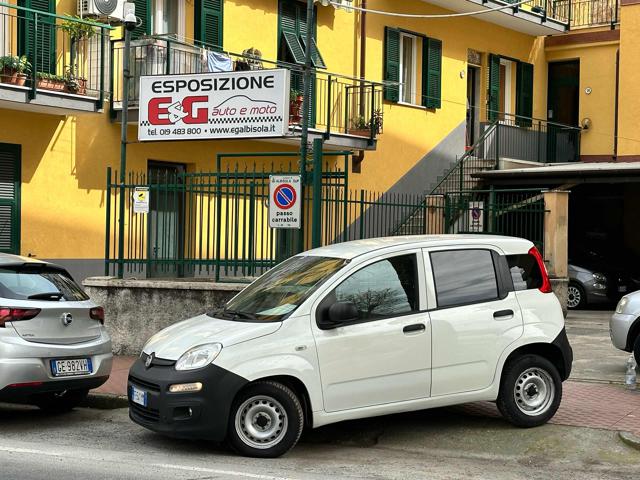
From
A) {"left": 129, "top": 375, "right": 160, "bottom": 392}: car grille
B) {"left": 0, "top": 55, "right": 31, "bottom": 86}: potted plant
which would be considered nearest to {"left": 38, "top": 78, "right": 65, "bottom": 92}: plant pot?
{"left": 0, "top": 55, "right": 31, "bottom": 86}: potted plant

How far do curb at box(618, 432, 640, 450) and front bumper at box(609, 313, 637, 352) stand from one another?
3.50 meters

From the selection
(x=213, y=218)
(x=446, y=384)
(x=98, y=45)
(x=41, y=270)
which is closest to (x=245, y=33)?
(x=98, y=45)

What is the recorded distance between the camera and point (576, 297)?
70.5ft

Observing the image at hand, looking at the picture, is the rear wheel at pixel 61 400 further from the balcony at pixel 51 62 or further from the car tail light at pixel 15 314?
the balcony at pixel 51 62

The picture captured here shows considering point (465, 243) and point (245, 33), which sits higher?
point (245, 33)

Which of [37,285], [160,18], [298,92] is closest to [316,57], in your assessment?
[298,92]

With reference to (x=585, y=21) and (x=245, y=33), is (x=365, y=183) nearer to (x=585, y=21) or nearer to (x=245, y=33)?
(x=245, y=33)

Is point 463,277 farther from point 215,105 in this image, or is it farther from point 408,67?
point 408,67

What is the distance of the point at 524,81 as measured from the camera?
26.6 m

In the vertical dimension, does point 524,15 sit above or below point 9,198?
above

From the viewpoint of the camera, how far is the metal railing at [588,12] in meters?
26.0

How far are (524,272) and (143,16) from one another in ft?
36.3

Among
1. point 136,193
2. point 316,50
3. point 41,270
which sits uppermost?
point 316,50

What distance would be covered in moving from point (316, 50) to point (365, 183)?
10.6 feet
